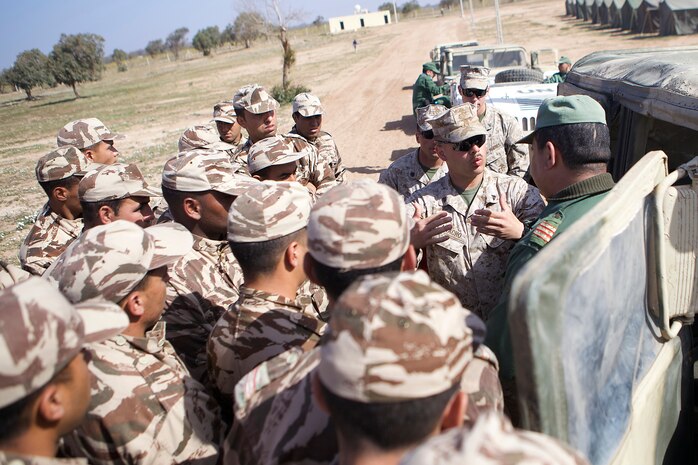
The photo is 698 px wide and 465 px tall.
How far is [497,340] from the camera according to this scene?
1.90m

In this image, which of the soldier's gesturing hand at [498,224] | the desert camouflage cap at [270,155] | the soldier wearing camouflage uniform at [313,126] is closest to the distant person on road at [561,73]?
the soldier wearing camouflage uniform at [313,126]

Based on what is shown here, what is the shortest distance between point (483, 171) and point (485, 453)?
95.2 inches

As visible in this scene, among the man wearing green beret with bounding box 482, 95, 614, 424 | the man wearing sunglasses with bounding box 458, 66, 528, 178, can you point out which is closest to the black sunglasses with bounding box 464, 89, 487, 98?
the man wearing sunglasses with bounding box 458, 66, 528, 178

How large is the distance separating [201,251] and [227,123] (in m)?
3.26

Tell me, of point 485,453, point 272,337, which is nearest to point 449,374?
point 485,453

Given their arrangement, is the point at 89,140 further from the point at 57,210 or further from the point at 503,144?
the point at 503,144

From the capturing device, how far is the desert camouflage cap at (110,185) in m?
3.19

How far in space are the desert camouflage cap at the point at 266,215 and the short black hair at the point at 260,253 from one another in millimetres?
17

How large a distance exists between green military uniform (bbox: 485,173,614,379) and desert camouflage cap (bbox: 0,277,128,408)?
4.15ft

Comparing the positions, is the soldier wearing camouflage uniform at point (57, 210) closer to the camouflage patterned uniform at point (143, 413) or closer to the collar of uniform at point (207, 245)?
the collar of uniform at point (207, 245)

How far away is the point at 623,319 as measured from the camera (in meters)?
1.61

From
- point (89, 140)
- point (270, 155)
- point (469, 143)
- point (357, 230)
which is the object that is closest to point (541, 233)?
point (357, 230)

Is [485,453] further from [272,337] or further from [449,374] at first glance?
[272,337]

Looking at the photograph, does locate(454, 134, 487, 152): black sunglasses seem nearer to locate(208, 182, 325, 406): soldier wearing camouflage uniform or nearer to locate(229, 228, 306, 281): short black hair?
locate(208, 182, 325, 406): soldier wearing camouflage uniform
